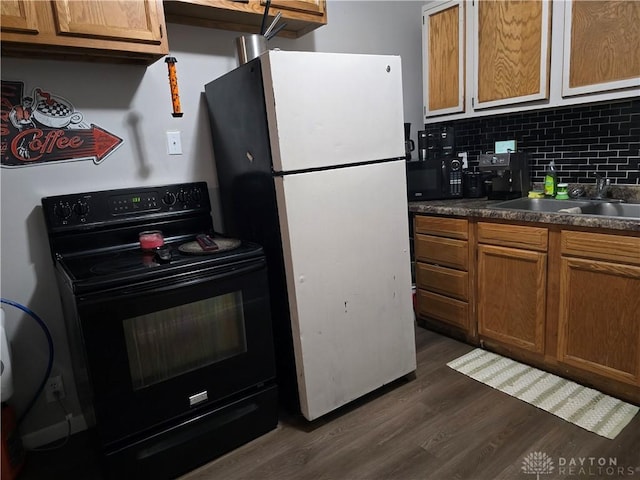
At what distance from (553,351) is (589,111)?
4.48 ft

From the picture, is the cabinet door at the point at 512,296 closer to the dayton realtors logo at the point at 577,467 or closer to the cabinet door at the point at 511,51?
the dayton realtors logo at the point at 577,467

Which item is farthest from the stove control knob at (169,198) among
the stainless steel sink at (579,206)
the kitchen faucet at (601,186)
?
the kitchen faucet at (601,186)

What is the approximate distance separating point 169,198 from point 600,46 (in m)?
2.22

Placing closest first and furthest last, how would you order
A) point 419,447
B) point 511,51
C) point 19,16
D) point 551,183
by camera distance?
point 19,16, point 419,447, point 511,51, point 551,183

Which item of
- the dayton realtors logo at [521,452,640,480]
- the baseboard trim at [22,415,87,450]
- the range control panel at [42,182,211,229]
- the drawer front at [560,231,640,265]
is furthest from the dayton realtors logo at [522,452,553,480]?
the baseboard trim at [22,415,87,450]

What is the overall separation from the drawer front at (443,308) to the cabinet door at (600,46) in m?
1.30

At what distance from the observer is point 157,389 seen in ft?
5.09

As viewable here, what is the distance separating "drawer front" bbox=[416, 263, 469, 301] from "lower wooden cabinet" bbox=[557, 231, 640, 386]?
1.81ft

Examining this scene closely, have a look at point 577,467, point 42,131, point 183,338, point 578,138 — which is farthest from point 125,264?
point 578,138

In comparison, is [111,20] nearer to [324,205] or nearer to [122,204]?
[122,204]

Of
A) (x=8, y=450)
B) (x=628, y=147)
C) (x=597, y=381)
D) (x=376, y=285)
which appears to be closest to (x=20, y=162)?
(x=8, y=450)

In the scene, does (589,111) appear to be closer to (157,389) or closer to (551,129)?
(551,129)

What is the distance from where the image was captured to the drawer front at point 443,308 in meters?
2.53

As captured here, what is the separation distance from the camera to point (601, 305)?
74.7 inches
